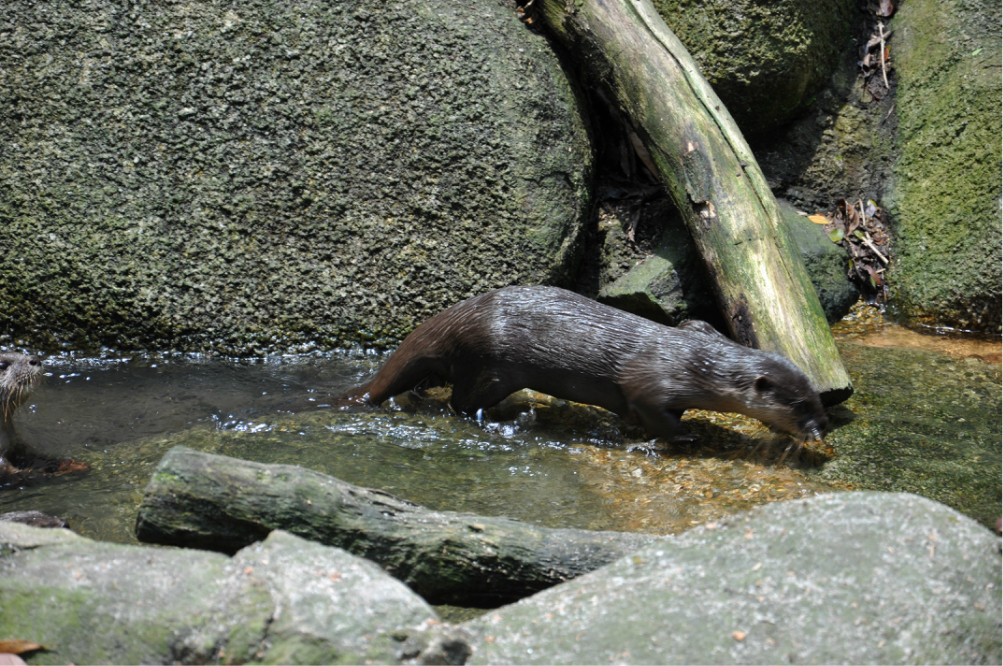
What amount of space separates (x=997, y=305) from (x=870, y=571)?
137 inches

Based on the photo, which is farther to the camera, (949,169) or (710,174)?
(949,169)

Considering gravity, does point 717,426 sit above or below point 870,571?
below

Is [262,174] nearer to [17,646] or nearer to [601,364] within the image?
[601,364]

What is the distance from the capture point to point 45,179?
4.12 meters

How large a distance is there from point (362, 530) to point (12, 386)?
2052 mm

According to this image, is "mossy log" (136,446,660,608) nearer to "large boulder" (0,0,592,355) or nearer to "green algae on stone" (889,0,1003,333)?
"large boulder" (0,0,592,355)

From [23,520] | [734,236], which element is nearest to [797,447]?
[734,236]

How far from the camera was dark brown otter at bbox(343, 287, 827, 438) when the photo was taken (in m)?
3.28

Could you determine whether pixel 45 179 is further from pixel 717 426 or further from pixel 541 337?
pixel 717 426

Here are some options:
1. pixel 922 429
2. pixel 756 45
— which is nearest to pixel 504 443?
pixel 922 429

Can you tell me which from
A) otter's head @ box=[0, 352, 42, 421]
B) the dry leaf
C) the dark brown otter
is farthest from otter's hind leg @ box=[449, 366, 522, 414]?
the dry leaf

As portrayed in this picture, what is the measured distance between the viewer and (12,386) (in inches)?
126

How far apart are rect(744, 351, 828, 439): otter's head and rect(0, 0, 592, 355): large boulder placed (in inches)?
54.8

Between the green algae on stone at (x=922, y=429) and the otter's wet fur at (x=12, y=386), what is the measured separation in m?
3.09
